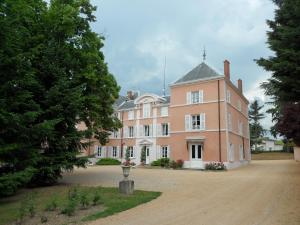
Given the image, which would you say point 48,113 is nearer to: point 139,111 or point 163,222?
point 163,222

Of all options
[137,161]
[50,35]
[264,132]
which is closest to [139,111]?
[137,161]

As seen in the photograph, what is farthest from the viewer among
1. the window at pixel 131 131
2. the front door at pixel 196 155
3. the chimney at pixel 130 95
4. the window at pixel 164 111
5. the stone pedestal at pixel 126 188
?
the chimney at pixel 130 95

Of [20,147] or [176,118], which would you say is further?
[176,118]

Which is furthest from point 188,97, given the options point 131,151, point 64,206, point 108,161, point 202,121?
point 64,206

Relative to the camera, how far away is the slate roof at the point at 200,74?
2740 centimetres

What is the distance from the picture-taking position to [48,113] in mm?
13156

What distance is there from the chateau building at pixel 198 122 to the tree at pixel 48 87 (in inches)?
436

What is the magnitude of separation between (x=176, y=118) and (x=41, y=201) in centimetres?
1958

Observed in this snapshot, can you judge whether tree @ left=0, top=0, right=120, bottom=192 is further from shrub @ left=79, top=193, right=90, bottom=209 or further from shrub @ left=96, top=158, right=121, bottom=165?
shrub @ left=96, top=158, right=121, bottom=165

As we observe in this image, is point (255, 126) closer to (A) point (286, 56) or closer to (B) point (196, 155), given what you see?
(B) point (196, 155)

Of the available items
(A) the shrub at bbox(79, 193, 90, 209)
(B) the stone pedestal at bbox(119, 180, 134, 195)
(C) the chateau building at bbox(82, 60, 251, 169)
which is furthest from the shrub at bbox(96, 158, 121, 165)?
(A) the shrub at bbox(79, 193, 90, 209)

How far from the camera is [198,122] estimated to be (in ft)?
89.5

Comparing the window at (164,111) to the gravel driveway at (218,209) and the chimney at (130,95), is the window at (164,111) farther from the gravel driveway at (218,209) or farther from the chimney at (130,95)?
the gravel driveway at (218,209)

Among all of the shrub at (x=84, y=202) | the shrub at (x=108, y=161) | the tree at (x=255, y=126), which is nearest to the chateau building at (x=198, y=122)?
the shrub at (x=108, y=161)
